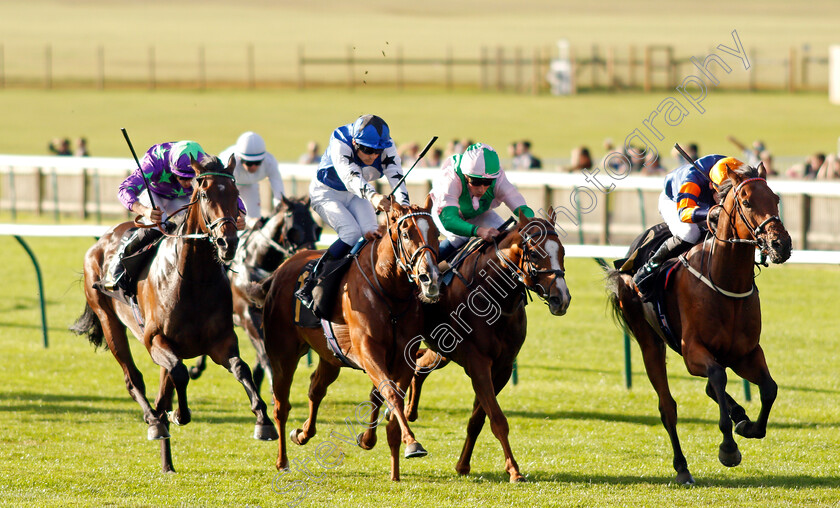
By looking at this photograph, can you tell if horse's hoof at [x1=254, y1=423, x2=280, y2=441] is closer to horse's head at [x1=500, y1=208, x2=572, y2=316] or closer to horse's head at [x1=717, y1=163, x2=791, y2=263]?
horse's head at [x1=500, y1=208, x2=572, y2=316]

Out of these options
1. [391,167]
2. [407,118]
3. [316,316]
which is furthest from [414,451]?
A: [407,118]

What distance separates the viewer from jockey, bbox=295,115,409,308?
21.2ft

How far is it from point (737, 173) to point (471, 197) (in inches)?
60.2

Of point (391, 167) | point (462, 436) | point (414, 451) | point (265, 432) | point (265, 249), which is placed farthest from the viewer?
point (265, 249)

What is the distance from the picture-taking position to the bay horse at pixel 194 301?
6.12m

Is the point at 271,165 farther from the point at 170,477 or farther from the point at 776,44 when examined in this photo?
the point at 776,44

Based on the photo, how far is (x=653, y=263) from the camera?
6.85 metres

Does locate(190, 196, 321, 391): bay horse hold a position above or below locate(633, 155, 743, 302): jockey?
below

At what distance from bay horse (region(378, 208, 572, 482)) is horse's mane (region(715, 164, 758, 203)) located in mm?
929

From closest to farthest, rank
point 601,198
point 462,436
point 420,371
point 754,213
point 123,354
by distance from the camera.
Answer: point 754,213
point 420,371
point 123,354
point 462,436
point 601,198

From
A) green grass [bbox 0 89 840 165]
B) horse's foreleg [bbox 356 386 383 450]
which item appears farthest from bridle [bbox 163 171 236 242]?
green grass [bbox 0 89 840 165]

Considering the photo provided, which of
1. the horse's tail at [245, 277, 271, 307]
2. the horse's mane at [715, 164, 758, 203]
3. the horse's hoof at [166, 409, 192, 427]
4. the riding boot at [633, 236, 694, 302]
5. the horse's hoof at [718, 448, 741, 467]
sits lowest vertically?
the horse's hoof at [718, 448, 741, 467]

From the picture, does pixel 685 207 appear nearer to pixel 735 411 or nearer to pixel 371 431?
pixel 735 411

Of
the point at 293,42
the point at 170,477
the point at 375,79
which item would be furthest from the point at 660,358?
the point at 293,42
